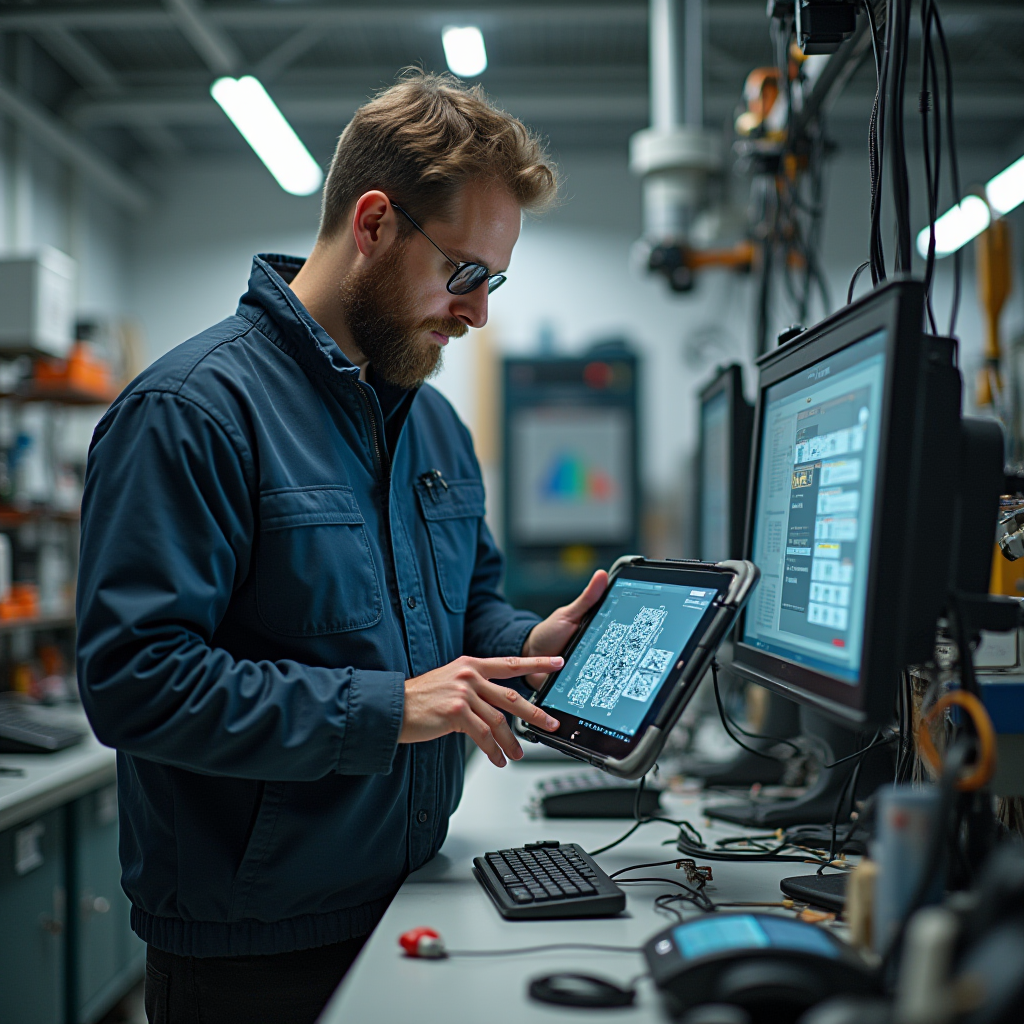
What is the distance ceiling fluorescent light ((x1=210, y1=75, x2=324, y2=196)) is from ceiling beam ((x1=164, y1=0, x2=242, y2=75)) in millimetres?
260

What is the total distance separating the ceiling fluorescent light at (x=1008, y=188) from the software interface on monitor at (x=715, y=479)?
166 centimetres

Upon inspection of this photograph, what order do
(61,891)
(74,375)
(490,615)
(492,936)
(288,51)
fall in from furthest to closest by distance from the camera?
(288,51) → (74,375) → (61,891) → (490,615) → (492,936)

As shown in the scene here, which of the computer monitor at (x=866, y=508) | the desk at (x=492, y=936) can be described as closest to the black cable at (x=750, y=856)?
the desk at (x=492, y=936)

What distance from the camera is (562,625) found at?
1.19m

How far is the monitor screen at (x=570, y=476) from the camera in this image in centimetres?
406

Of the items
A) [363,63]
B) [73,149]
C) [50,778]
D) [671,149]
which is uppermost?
[363,63]

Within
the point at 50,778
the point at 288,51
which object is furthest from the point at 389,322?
the point at 288,51

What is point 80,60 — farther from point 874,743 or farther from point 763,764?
point 874,743

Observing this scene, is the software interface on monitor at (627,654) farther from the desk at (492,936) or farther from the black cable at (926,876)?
the black cable at (926,876)

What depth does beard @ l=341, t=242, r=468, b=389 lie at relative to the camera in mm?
1151

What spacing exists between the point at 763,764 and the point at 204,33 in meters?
3.27

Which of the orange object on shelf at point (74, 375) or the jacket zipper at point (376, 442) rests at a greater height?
the orange object on shelf at point (74, 375)

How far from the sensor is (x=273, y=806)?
955mm

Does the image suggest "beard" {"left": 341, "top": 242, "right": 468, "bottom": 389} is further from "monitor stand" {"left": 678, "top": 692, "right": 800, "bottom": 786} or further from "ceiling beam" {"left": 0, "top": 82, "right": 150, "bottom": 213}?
"ceiling beam" {"left": 0, "top": 82, "right": 150, "bottom": 213}
